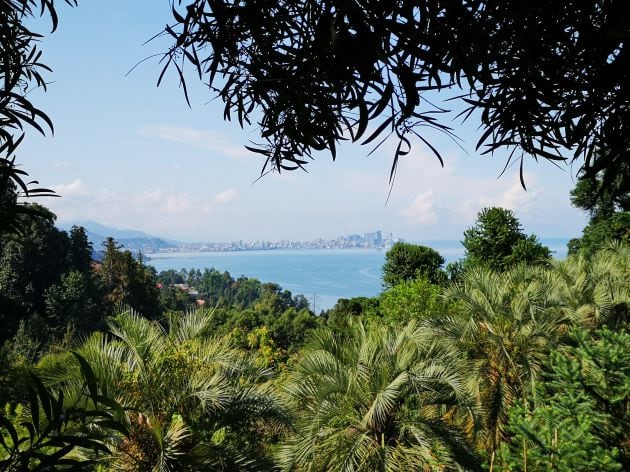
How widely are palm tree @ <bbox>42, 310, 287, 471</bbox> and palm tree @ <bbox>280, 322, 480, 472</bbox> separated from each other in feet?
1.81

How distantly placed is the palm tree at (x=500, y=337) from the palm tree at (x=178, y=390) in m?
3.92

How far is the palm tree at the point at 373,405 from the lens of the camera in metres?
6.47

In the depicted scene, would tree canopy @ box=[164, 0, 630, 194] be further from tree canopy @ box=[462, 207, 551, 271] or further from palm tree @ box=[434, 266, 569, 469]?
tree canopy @ box=[462, 207, 551, 271]

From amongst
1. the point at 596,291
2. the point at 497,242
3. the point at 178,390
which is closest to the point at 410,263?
the point at 497,242

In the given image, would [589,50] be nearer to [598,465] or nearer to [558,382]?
[598,465]

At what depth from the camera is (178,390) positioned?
20.4 ft

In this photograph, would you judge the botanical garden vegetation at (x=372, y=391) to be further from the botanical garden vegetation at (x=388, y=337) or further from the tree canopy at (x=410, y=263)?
the tree canopy at (x=410, y=263)

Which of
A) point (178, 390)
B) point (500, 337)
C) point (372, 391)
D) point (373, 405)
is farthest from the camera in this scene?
point (500, 337)

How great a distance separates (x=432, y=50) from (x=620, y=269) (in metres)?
14.2

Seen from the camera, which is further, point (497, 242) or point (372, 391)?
point (497, 242)

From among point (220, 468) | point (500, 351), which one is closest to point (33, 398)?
point (220, 468)

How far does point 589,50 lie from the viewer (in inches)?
51.7

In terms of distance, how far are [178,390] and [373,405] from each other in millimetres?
2206

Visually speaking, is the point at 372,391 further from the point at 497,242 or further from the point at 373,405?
the point at 497,242
